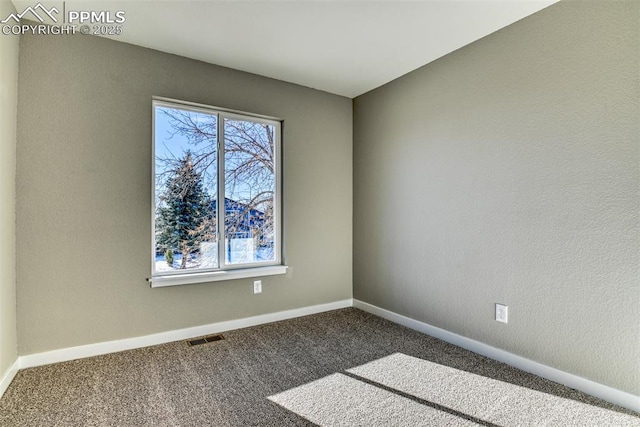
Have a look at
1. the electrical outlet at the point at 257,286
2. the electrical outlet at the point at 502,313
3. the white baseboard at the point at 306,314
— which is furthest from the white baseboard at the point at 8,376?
the electrical outlet at the point at 502,313

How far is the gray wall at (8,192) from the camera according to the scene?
1970mm

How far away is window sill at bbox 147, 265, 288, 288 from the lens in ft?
8.70

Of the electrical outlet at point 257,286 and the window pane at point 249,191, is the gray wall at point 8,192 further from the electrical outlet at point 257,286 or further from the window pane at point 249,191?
the electrical outlet at point 257,286

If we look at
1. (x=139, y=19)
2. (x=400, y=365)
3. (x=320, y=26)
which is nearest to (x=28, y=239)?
(x=139, y=19)

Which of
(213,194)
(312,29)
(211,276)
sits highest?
(312,29)

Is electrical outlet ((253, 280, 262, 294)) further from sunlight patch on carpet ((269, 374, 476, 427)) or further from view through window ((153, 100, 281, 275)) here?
sunlight patch on carpet ((269, 374, 476, 427))

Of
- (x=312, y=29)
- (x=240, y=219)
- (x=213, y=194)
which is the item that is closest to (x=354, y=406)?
(x=240, y=219)

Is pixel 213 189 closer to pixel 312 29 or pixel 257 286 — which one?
pixel 257 286

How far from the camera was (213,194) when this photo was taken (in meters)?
2.99

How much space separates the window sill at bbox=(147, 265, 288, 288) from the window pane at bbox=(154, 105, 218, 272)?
0.11 metres

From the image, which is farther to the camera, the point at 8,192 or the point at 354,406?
the point at 8,192

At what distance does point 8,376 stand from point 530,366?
336cm

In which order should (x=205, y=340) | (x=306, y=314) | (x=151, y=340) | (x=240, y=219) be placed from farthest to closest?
(x=306, y=314)
(x=240, y=219)
(x=205, y=340)
(x=151, y=340)

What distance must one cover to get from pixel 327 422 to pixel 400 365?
828 millimetres
